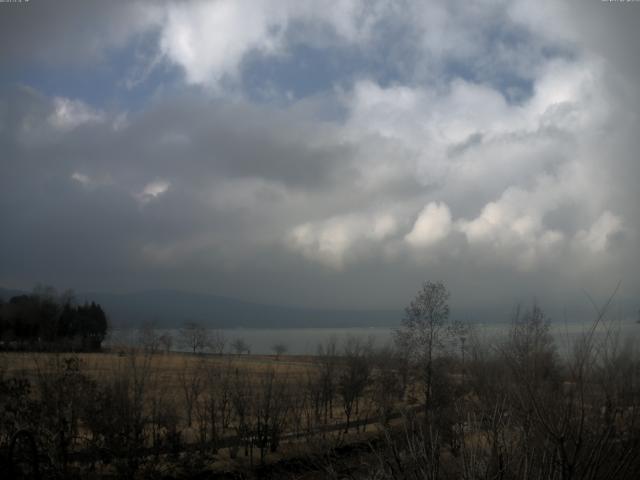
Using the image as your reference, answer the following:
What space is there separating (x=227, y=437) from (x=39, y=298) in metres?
84.3

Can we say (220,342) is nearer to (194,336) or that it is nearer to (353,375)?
(353,375)

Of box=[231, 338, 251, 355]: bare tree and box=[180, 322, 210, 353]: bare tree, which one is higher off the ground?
box=[180, 322, 210, 353]: bare tree

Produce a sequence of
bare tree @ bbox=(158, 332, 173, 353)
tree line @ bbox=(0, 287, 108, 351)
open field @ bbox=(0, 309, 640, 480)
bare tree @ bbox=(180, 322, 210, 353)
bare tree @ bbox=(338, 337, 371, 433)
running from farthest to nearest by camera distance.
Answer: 1. bare tree @ bbox=(180, 322, 210, 353)
2. tree line @ bbox=(0, 287, 108, 351)
3. bare tree @ bbox=(338, 337, 371, 433)
4. bare tree @ bbox=(158, 332, 173, 353)
5. open field @ bbox=(0, 309, 640, 480)

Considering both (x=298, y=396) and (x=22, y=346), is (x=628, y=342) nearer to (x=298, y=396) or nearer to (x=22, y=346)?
(x=22, y=346)

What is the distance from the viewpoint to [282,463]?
27453 millimetres

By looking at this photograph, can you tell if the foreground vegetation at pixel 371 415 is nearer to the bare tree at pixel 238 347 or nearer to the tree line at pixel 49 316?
the tree line at pixel 49 316

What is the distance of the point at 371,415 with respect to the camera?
4353 centimetres

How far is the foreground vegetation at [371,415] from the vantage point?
8.05 m

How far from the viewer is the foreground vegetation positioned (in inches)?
317

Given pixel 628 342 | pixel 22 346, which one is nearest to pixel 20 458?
pixel 22 346

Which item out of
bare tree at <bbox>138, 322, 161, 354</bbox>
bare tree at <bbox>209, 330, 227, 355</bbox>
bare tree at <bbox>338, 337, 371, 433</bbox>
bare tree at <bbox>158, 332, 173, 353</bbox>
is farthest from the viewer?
bare tree at <bbox>209, 330, 227, 355</bbox>

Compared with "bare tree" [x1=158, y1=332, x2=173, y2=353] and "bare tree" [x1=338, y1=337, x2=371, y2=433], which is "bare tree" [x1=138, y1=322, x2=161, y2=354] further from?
"bare tree" [x1=338, y1=337, x2=371, y2=433]

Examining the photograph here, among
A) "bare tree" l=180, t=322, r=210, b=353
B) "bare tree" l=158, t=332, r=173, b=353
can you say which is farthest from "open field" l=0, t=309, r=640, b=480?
"bare tree" l=180, t=322, r=210, b=353

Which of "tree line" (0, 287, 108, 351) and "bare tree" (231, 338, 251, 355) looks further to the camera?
"bare tree" (231, 338, 251, 355)
